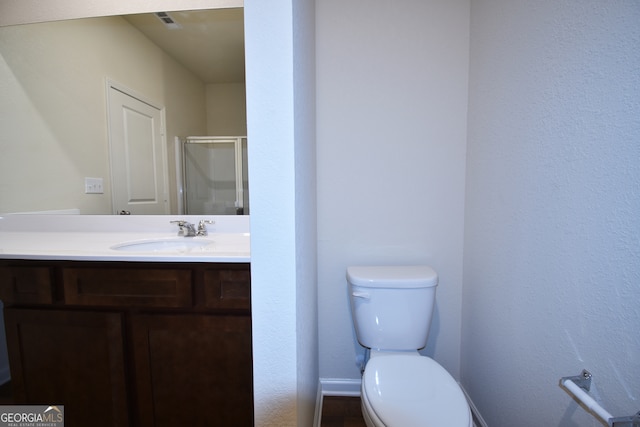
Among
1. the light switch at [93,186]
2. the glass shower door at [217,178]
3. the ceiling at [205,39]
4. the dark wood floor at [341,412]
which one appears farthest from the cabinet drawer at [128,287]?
the ceiling at [205,39]

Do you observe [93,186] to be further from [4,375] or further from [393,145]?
[393,145]

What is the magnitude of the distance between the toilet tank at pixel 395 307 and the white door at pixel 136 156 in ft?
3.94

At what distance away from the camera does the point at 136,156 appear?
136cm

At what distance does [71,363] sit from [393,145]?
64.8 inches

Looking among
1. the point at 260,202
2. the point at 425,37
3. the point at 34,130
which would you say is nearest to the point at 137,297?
the point at 260,202

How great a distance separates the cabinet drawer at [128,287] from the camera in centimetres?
83

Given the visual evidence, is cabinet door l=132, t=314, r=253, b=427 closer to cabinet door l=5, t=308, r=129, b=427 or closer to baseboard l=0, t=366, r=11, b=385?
cabinet door l=5, t=308, r=129, b=427

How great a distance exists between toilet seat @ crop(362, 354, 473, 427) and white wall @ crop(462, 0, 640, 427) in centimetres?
28

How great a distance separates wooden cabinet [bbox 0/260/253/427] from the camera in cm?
83

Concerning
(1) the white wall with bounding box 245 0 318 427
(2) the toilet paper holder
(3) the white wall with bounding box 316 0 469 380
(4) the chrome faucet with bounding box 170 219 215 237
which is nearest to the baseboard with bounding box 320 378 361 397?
(3) the white wall with bounding box 316 0 469 380

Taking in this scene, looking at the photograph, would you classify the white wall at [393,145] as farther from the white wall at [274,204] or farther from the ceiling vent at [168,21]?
the ceiling vent at [168,21]

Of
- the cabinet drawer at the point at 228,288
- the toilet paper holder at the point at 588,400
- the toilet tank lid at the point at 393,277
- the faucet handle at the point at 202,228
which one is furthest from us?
the faucet handle at the point at 202,228

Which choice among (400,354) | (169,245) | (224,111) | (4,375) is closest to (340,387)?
(400,354)

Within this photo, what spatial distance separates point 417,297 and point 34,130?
2.21 metres
